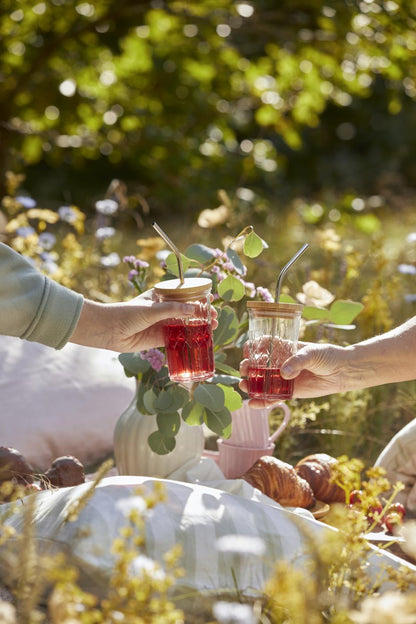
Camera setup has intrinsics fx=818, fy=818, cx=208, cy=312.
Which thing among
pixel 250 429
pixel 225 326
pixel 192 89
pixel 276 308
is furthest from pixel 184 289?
pixel 192 89

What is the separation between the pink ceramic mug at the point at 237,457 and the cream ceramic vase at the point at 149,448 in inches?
6.4

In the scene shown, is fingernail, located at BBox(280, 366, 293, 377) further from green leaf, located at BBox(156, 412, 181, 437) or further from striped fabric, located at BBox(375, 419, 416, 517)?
striped fabric, located at BBox(375, 419, 416, 517)

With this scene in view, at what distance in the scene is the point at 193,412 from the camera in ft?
8.41

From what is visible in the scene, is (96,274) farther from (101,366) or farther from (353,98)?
(353,98)

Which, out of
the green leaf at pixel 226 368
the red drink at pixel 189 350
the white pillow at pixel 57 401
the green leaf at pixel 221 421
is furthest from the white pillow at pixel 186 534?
the white pillow at pixel 57 401

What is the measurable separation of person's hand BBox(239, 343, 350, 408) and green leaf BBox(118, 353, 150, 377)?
1.11 ft

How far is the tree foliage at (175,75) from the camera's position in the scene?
314 inches

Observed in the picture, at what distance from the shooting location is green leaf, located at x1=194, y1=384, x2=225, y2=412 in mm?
2490

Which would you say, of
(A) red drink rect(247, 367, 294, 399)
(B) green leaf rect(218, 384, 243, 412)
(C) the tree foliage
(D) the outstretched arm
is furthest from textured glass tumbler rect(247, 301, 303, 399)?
(C) the tree foliage

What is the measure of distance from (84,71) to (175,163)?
1714 millimetres

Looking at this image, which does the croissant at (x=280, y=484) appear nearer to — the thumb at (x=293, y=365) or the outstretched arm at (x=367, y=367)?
the outstretched arm at (x=367, y=367)

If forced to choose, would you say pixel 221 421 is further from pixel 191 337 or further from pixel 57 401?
pixel 57 401

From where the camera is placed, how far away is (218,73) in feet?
30.9

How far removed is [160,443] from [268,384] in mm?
458
